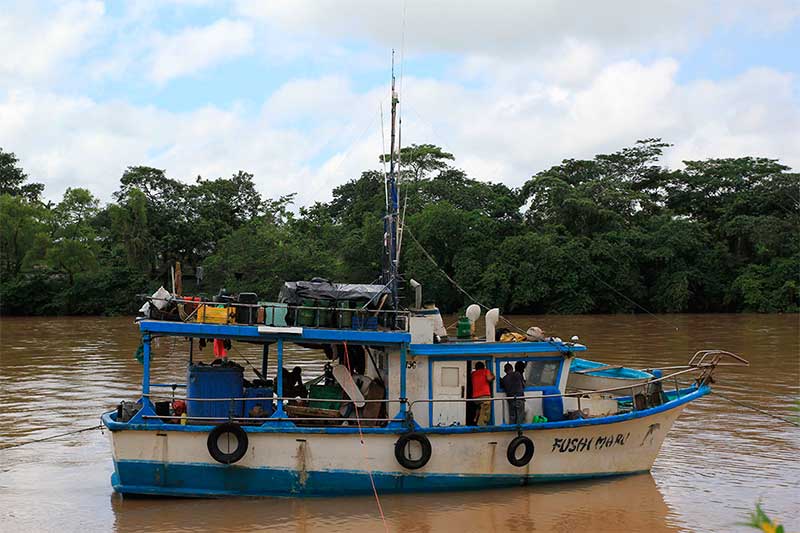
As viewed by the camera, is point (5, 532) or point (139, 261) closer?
point (5, 532)

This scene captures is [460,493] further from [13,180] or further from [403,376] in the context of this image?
[13,180]

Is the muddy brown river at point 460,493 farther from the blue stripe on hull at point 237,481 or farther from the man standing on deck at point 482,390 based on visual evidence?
the man standing on deck at point 482,390

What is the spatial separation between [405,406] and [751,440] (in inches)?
287

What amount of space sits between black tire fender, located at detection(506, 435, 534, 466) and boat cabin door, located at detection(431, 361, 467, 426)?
2.41 ft

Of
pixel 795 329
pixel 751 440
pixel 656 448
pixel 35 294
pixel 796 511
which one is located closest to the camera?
pixel 796 511

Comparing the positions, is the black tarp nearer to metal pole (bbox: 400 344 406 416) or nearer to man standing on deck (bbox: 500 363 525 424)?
metal pole (bbox: 400 344 406 416)

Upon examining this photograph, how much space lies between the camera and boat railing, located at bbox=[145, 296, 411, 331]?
38.0 feet

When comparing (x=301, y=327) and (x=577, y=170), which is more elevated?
(x=577, y=170)

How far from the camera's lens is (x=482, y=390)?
12.1 meters

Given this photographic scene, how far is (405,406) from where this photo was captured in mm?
11945

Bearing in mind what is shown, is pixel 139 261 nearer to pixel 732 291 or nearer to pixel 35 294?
pixel 35 294

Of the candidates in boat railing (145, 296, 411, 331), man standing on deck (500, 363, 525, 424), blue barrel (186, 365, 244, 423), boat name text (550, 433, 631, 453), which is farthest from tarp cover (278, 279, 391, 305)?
boat name text (550, 433, 631, 453)

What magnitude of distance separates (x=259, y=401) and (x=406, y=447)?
7.06 ft

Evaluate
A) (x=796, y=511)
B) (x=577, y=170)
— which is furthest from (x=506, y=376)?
(x=577, y=170)
